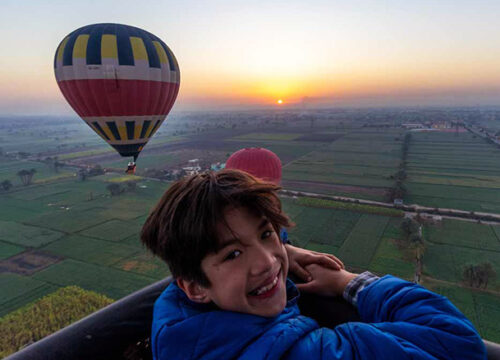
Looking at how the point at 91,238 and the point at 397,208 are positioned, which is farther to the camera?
the point at 397,208

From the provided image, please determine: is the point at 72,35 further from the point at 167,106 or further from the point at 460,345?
the point at 460,345

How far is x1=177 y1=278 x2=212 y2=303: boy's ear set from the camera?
3.28 ft

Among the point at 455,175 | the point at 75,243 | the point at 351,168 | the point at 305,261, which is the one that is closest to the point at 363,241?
the point at 75,243

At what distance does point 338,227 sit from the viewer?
16.7 meters

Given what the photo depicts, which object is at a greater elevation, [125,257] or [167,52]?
[167,52]

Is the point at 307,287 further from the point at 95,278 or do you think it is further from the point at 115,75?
the point at 95,278

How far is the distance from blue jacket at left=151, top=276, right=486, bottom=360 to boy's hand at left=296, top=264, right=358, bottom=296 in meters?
0.25

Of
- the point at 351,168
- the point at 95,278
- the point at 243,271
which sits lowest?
the point at 95,278

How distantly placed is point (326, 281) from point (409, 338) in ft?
1.49

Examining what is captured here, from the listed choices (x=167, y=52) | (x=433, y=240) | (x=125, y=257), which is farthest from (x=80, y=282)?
(x=433, y=240)

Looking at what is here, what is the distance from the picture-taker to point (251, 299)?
3.26 feet

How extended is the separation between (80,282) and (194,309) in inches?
554

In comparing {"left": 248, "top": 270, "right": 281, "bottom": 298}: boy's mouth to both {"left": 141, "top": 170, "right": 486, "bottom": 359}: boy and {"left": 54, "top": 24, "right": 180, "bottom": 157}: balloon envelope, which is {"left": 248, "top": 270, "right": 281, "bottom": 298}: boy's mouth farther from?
{"left": 54, "top": 24, "right": 180, "bottom": 157}: balloon envelope

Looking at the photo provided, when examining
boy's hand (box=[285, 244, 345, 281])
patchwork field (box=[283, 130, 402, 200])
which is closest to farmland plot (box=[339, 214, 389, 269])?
patchwork field (box=[283, 130, 402, 200])
